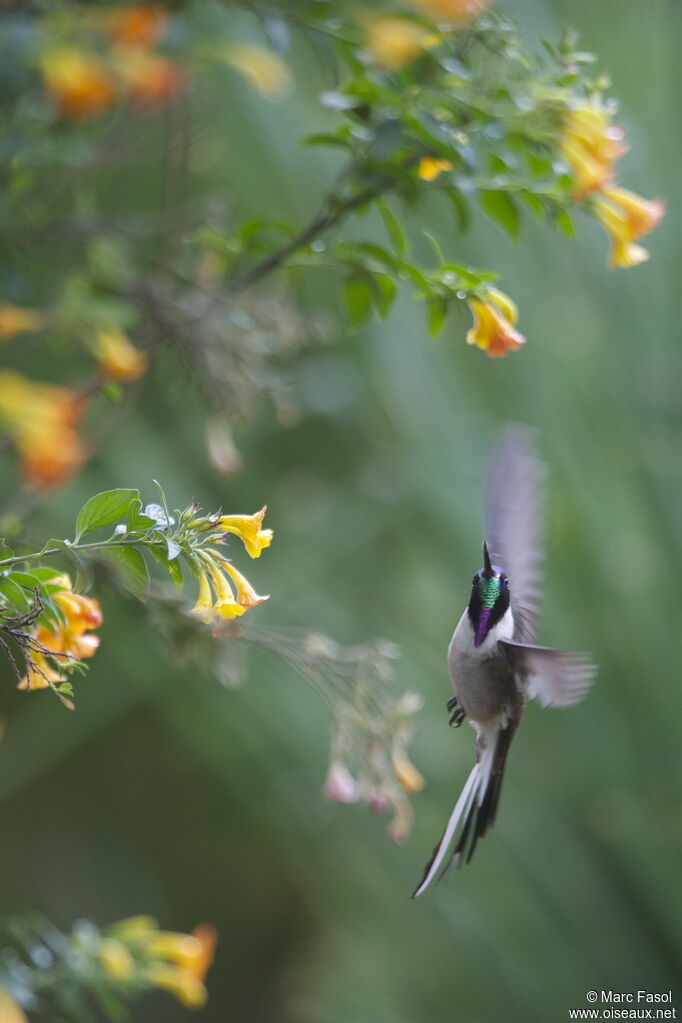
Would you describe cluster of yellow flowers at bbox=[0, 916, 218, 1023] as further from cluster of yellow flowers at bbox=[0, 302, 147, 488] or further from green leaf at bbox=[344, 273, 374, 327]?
green leaf at bbox=[344, 273, 374, 327]

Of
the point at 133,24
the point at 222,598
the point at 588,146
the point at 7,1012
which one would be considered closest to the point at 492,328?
the point at 588,146

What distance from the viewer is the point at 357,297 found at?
0.84m

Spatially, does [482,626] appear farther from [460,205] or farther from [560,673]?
[460,205]

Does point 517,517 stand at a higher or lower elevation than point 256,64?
lower

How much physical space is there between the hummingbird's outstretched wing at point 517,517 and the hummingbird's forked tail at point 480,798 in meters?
0.09

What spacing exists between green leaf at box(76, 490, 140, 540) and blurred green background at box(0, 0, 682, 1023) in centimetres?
123

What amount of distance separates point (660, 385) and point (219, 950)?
6.10 feet

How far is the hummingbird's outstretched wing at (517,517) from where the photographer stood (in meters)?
0.84

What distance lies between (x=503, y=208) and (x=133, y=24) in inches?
12.3

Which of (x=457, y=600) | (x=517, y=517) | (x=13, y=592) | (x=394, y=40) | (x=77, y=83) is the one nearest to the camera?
(x=13, y=592)

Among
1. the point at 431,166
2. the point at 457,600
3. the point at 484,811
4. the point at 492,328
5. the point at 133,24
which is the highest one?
the point at 133,24

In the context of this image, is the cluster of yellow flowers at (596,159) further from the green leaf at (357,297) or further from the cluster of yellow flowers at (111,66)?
the cluster of yellow flowers at (111,66)

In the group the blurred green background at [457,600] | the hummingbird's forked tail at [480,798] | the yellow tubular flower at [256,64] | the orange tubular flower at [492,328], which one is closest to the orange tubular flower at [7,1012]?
the hummingbird's forked tail at [480,798]

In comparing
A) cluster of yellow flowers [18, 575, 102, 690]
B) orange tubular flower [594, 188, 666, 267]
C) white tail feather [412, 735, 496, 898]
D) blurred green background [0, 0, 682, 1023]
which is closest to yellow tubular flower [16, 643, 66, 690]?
cluster of yellow flowers [18, 575, 102, 690]
